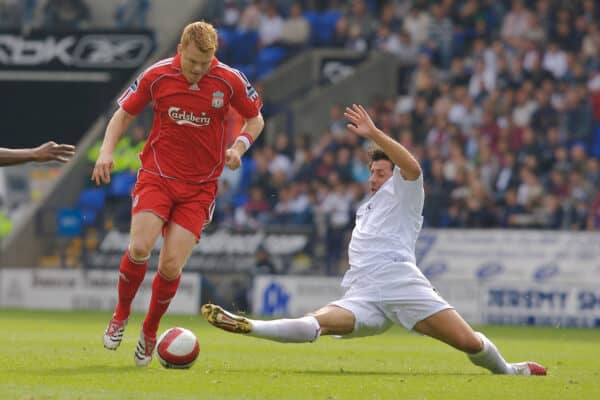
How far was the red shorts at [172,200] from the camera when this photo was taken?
401 inches

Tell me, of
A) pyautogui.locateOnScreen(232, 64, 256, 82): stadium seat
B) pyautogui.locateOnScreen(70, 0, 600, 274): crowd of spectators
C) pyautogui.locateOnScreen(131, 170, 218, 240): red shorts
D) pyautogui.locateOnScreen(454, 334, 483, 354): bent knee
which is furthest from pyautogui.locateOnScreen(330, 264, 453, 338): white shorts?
pyautogui.locateOnScreen(232, 64, 256, 82): stadium seat

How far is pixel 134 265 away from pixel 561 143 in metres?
13.7

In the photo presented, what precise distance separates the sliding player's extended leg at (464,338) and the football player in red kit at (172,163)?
1.82 meters

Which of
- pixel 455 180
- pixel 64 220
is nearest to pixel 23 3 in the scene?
pixel 64 220

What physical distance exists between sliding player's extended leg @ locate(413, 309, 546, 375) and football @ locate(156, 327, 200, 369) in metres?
1.61

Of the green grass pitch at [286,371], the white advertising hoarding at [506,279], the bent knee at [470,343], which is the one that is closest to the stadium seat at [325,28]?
the white advertising hoarding at [506,279]

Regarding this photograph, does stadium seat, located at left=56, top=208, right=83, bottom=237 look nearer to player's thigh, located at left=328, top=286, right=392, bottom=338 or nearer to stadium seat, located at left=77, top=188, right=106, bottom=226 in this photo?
stadium seat, located at left=77, top=188, right=106, bottom=226

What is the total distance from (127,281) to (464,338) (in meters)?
2.46

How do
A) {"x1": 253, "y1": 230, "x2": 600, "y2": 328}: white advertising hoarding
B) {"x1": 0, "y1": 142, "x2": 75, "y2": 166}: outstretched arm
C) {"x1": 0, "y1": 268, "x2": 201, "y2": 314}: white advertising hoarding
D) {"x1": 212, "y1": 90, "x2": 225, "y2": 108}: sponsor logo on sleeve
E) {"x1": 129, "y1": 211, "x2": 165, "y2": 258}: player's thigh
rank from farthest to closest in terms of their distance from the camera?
{"x1": 0, "y1": 268, "x2": 201, "y2": 314}: white advertising hoarding
{"x1": 253, "y1": 230, "x2": 600, "y2": 328}: white advertising hoarding
{"x1": 212, "y1": 90, "x2": 225, "y2": 108}: sponsor logo on sleeve
{"x1": 129, "y1": 211, "x2": 165, "y2": 258}: player's thigh
{"x1": 0, "y1": 142, "x2": 75, "y2": 166}: outstretched arm

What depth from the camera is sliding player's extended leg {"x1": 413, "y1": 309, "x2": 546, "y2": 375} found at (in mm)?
9977

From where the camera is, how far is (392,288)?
1020cm

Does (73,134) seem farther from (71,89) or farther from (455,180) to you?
(455,180)

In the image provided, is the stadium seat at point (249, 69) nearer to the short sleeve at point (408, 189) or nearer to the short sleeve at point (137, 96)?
the short sleeve at point (137, 96)

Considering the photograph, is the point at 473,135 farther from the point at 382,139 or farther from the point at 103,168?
the point at 103,168
